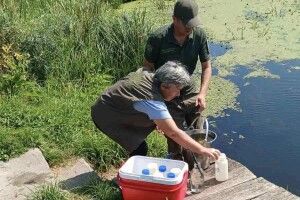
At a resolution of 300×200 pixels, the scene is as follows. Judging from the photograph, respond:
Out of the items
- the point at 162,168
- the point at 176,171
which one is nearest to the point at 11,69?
the point at 162,168

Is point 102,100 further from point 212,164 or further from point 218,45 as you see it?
point 218,45

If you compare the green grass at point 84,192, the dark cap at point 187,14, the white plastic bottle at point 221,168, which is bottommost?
the green grass at point 84,192

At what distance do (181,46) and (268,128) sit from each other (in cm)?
196

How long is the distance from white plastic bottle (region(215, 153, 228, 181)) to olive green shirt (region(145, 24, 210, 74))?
808 millimetres

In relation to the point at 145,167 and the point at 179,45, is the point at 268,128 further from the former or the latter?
the point at 145,167

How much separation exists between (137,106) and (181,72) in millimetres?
388

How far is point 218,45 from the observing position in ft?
24.3

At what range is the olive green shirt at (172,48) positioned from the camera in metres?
3.66

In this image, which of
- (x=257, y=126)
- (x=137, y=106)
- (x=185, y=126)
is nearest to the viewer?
(x=137, y=106)

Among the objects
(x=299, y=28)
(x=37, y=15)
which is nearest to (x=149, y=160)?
(x=37, y=15)

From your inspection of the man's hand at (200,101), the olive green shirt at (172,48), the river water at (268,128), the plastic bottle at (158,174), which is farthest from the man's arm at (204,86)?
the river water at (268,128)

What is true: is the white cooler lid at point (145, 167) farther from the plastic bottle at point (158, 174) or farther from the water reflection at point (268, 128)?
the water reflection at point (268, 128)

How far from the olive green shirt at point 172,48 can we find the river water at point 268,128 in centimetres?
145

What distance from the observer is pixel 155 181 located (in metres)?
3.01
